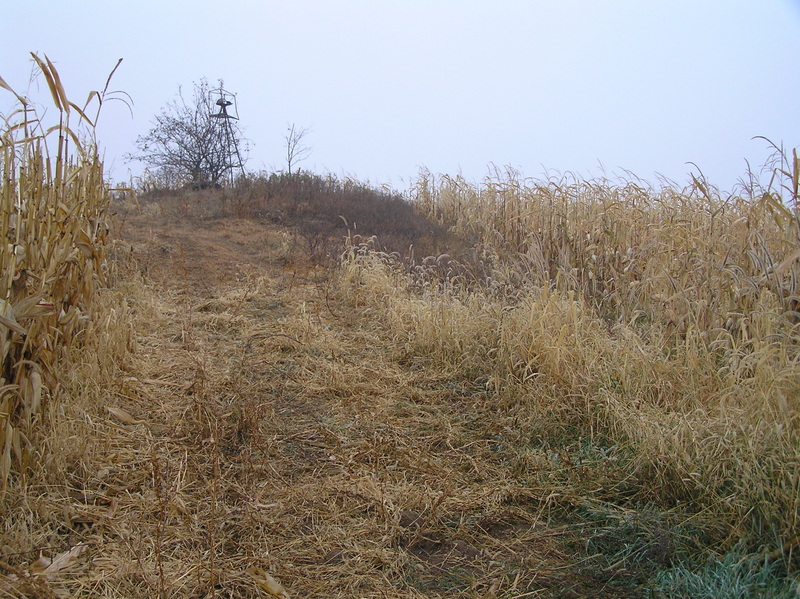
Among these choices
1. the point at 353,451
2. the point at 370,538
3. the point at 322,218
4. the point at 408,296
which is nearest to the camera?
the point at 370,538

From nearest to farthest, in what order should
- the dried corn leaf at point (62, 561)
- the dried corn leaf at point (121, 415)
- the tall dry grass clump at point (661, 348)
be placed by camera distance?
the dried corn leaf at point (62, 561)
the tall dry grass clump at point (661, 348)
the dried corn leaf at point (121, 415)

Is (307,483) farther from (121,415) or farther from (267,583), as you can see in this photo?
(121,415)

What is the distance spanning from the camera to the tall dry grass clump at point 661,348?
224 cm

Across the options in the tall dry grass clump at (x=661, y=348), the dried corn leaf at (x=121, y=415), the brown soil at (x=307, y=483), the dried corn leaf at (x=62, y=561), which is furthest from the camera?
the dried corn leaf at (x=121, y=415)

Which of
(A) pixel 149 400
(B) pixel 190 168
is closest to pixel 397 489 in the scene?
(A) pixel 149 400

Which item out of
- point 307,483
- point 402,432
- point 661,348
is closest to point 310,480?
point 307,483

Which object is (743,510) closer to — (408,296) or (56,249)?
(56,249)

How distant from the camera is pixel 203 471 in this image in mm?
2648

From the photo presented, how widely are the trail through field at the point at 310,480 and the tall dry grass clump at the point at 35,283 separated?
0.34m

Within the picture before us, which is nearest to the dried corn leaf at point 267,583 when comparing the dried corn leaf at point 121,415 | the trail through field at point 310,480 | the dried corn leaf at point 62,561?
the trail through field at point 310,480

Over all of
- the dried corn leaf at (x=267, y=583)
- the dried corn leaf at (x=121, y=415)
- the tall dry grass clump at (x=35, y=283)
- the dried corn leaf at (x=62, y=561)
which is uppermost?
the tall dry grass clump at (x=35, y=283)

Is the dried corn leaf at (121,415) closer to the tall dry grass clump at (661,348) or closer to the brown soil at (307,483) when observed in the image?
the brown soil at (307,483)

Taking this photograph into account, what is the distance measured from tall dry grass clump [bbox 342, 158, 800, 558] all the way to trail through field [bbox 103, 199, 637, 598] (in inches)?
13.2

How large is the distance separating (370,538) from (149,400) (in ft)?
5.67
